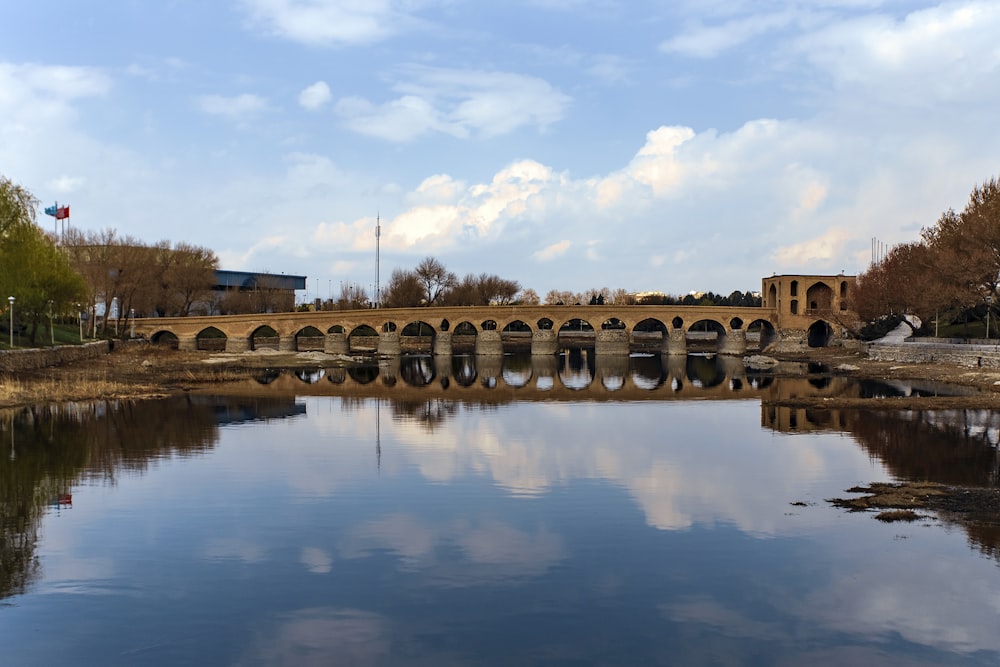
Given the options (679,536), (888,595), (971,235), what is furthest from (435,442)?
(971,235)

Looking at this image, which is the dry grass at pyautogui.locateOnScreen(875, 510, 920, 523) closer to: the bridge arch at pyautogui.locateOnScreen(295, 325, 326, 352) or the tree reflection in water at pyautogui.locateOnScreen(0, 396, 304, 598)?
the tree reflection in water at pyautogui.locateOnScreen(0, 396, 304, 598)

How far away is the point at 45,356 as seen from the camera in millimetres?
53781

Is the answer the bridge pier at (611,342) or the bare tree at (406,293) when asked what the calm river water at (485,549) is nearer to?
the bridge pier at (611,342)

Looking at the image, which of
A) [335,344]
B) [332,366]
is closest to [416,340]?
[335,344]

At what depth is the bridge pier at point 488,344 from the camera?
3871 inches

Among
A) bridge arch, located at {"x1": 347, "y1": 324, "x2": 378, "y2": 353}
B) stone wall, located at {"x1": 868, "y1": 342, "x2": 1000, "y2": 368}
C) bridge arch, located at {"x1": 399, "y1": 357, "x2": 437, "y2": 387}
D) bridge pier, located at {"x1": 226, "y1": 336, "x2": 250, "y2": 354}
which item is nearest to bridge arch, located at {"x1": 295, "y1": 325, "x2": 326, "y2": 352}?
bridge arch, located at {"x1": 347, "y1": 324, "x2": 378, "y2": 353}

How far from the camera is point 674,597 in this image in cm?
1345

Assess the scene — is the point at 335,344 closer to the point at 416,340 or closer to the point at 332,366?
the point at 332,366

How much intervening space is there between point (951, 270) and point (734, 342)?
152 ft

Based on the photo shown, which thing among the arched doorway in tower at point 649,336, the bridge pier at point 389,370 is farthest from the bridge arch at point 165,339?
the arched doorway in tower at point 649,336

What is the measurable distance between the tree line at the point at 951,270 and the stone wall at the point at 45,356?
54.5m

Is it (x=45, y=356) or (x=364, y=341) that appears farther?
(x=364, y=341)

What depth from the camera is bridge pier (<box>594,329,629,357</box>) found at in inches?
3910

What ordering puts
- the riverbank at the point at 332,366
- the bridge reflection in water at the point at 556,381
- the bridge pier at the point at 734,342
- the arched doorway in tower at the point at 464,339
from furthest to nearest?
the arched doorway in tower at the point at 464,339 → the bridge pier at the point at 734,342 → the bridge reflection in water at the point at 556,381 → the riverbank at the point at 332,366
